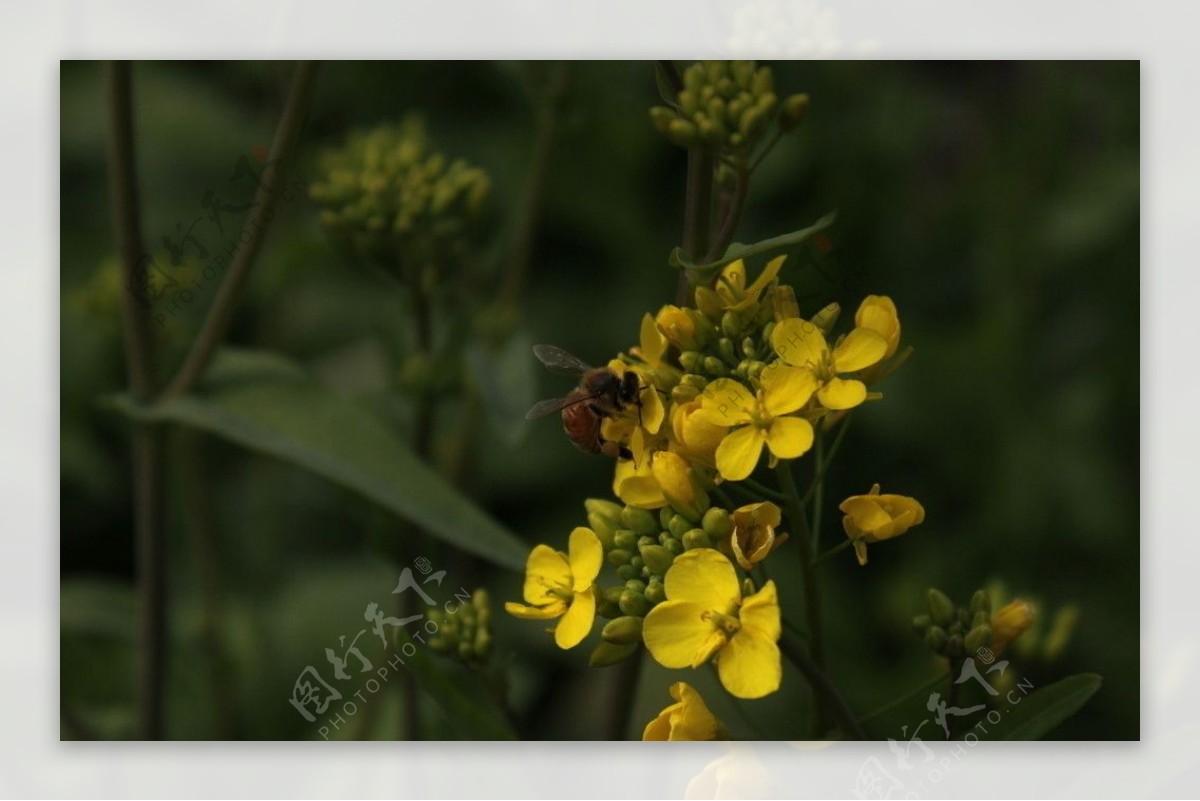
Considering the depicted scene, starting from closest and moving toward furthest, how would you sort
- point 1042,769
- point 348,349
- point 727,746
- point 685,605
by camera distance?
point 685,605 < point 727,746 < point 1042,769 < point 348,349

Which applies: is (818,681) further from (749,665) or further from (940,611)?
(940,611)

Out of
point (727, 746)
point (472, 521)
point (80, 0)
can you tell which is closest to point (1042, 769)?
point (727, 746)

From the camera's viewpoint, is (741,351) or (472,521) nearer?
(741,351)

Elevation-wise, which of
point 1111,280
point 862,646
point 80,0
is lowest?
point 862,646

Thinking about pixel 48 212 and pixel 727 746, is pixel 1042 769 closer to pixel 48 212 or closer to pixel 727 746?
pixel 727 746

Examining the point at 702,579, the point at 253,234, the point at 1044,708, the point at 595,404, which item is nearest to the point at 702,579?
the point at 702,579

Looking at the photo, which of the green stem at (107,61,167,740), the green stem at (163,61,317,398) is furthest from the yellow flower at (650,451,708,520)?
the green stem at (107,61,167,740)

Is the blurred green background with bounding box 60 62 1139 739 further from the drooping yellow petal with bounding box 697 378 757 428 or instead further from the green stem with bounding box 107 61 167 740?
the drooping yellow petal with bounding box 697 378 757 428
